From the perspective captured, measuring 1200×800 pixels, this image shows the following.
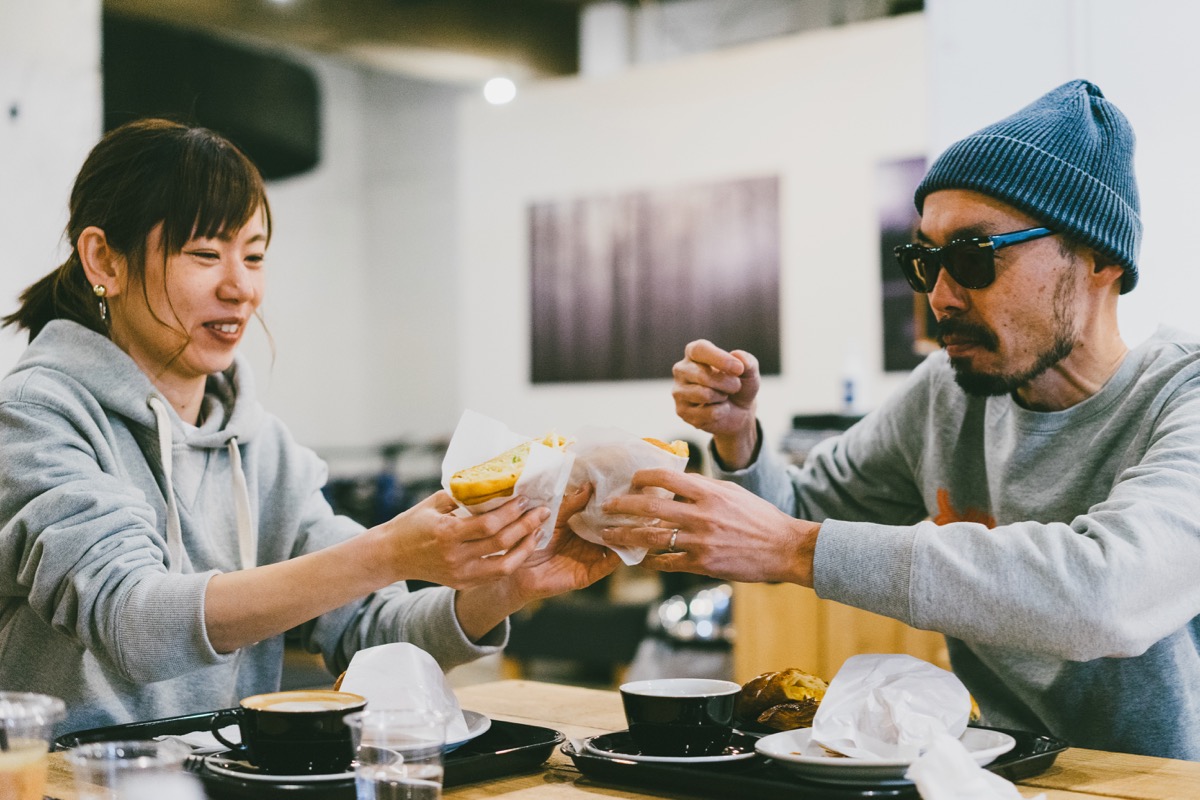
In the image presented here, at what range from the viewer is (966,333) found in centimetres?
174

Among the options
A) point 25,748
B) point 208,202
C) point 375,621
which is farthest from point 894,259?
point 25,748

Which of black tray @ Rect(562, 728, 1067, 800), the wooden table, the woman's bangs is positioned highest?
the woman's bangs

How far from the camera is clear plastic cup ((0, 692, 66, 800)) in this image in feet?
3.30

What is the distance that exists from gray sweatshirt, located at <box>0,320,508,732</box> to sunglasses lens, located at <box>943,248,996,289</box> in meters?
0.83

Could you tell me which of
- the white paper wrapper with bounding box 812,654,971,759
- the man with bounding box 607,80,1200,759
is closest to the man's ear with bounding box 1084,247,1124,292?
the man with bounding box 607,80,1200,759

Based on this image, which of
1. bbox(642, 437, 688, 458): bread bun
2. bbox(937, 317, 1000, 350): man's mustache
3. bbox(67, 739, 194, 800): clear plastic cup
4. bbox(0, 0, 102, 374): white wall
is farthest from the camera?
bbox(0, 0, 102, 374): white wall

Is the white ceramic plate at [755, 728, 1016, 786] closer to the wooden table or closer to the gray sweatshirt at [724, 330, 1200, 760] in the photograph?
the wooden table

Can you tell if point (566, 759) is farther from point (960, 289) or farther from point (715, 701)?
point (960, 289)

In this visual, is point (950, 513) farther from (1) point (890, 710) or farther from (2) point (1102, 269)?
(1) point (890, 710)

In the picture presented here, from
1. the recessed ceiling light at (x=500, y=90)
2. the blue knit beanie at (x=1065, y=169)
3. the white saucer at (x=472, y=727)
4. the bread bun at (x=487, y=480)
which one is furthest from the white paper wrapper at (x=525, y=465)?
the recessed ceiling light at (x=500, y=90)

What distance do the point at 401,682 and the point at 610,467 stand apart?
36cm

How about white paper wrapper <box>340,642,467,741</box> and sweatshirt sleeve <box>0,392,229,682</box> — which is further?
sweatshirt sleeve <box>0,392,229,682</box>

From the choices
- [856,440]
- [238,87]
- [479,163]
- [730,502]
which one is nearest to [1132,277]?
[856,440]

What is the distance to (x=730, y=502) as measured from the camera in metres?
1.43
